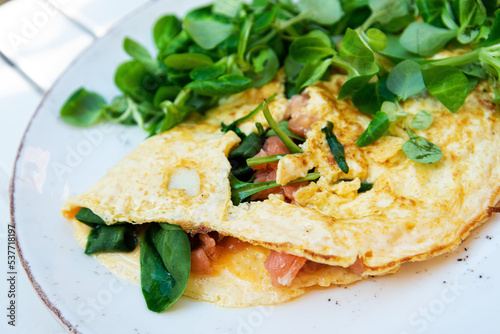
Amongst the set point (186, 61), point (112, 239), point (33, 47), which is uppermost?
point (33, 47)

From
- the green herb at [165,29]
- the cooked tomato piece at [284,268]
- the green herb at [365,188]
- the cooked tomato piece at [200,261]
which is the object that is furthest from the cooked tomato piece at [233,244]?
the green herb at [165,29]

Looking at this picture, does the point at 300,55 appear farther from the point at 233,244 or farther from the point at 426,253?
the point at 426,253

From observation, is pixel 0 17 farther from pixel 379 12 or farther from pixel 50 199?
pixel 379 12

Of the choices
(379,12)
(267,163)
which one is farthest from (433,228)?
(379,12)

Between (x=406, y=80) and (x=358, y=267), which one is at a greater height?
(x=406, y=80)

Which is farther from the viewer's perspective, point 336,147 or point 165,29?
point 165,29

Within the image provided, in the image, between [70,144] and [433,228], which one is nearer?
[433,228]

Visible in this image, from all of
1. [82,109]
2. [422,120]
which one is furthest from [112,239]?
[422,120]
